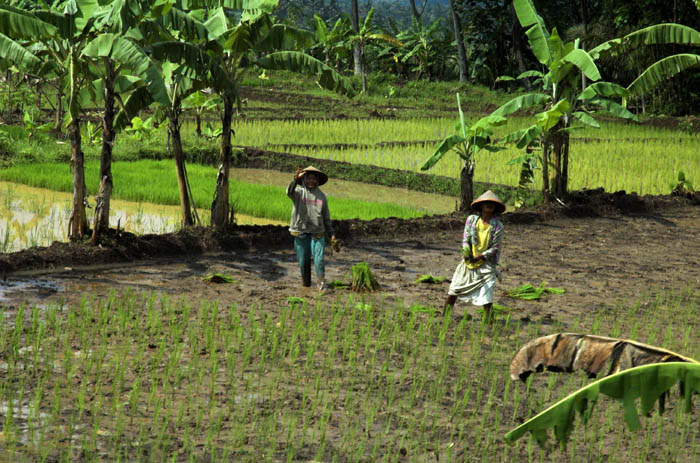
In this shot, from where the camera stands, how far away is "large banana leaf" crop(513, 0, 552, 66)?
37.4 feet

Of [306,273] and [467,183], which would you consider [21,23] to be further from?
[467,183]

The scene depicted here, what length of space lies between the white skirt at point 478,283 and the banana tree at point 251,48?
3.32 metres

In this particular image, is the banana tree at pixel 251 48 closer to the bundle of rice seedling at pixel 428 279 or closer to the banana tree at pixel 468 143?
the banana tree at pixel 468 143

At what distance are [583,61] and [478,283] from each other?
4918 mm

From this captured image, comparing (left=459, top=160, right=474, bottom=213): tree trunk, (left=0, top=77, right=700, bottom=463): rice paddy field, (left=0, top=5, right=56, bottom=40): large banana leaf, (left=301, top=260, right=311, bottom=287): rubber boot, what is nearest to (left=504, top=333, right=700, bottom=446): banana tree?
(left=0, top=77, right=700, bottom=463): rice paddy field

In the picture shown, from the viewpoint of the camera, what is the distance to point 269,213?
37.1ft

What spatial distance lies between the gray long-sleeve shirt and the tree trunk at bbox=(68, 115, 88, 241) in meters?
2.33

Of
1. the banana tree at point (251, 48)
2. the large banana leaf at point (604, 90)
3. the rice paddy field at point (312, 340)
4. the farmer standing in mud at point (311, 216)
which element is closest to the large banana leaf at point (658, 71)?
the large banana leaf at point (604, 90)

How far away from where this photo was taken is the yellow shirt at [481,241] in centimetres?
670

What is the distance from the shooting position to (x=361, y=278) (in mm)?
7773

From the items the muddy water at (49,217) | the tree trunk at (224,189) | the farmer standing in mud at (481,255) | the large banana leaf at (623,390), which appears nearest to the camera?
the large banana leaf at (623,390)

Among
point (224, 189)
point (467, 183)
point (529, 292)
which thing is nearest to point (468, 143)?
point (467, 183)

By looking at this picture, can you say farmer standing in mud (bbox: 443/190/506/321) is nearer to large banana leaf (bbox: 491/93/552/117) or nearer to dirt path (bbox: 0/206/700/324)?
dirt path (bbox: 0/206/700/324)

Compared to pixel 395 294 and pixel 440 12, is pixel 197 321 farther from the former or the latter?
pixel 440 12
